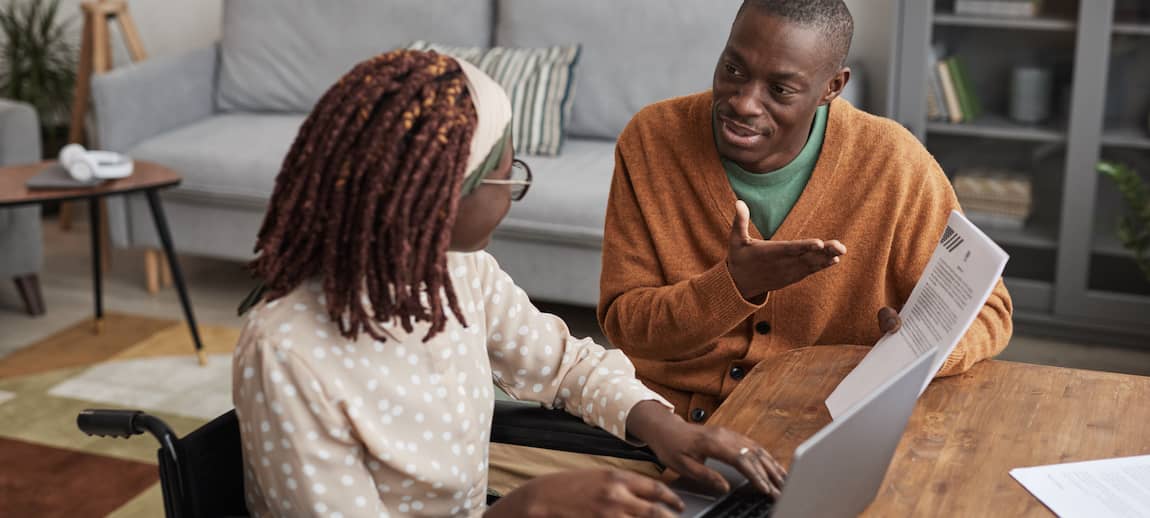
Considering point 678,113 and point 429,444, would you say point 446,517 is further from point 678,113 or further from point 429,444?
point 678,113

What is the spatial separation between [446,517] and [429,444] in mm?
90

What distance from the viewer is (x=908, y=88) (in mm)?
3105

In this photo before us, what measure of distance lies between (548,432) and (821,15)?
58cm

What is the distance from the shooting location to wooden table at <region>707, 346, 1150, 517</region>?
3.40ft

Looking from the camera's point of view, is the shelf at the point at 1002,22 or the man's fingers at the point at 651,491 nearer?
the man's fingers at the point at 651,491

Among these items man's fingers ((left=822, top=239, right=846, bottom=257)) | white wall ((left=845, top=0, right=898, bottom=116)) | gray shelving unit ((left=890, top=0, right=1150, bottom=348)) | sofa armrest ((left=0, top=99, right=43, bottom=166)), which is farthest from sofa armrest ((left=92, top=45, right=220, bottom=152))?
man's fingers ((left=822, top=239, right=846, bottom=257))

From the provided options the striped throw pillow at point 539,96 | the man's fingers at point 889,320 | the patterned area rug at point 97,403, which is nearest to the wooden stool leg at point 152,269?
the patterned area rug at point 97,403

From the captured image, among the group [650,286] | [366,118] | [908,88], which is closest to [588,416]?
[650,286]

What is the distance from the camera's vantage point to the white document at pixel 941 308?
1.04m

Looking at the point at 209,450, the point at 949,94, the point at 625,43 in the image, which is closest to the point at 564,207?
the point at 625,43

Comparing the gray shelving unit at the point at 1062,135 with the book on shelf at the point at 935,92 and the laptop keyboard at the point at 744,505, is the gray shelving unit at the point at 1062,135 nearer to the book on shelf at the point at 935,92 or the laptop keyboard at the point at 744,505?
the book on shelf at the point at 935,92

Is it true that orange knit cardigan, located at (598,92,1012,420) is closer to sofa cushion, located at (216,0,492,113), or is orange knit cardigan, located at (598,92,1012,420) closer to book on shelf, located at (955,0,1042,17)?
book on shelf, located at (955,0,1042,17)

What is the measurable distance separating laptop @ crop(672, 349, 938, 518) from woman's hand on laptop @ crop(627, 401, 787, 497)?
13 mm

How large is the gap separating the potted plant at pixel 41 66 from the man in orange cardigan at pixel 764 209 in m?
3.16
